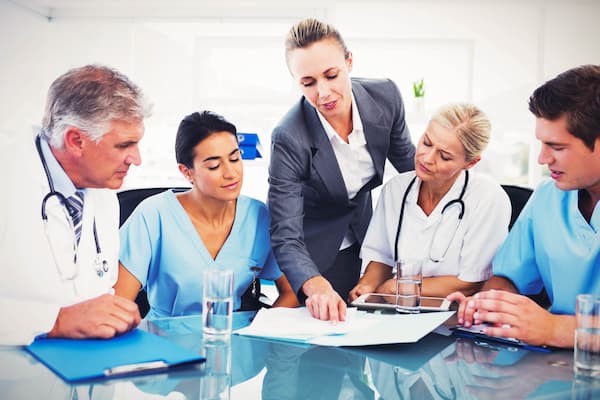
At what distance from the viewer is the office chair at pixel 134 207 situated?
1863mm

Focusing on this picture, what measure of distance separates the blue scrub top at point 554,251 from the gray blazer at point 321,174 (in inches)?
22.8

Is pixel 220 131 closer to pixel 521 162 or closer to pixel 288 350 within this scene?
pixel 288 350

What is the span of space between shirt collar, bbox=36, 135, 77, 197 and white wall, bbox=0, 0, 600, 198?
335cm

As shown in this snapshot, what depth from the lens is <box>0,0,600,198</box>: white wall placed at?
479cm

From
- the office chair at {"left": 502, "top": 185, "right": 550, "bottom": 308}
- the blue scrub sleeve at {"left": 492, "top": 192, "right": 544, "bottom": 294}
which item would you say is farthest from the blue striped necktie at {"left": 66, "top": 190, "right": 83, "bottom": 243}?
the office chair at {"left": 502, "top": 185, "right": 550, "bottom": 308}

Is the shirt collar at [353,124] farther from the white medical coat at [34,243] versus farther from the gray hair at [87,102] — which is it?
the white medical coat at [34,243]

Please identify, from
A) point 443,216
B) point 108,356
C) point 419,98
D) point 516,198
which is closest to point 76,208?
point 108,356

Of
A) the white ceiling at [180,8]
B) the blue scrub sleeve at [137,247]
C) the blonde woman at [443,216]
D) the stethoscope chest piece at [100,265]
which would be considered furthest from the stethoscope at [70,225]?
the white ceiling at [180,8]

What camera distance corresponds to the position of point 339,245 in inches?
88.1

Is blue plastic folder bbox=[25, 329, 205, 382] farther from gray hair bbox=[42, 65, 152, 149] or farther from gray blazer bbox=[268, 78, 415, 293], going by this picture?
gray blazer bbox=[268, 78, 415, 293]

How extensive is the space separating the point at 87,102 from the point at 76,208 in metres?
0.29

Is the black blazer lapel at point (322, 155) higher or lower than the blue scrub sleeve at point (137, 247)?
higher

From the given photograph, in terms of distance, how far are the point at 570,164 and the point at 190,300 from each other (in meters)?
1.08

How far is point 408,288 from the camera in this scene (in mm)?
1523
